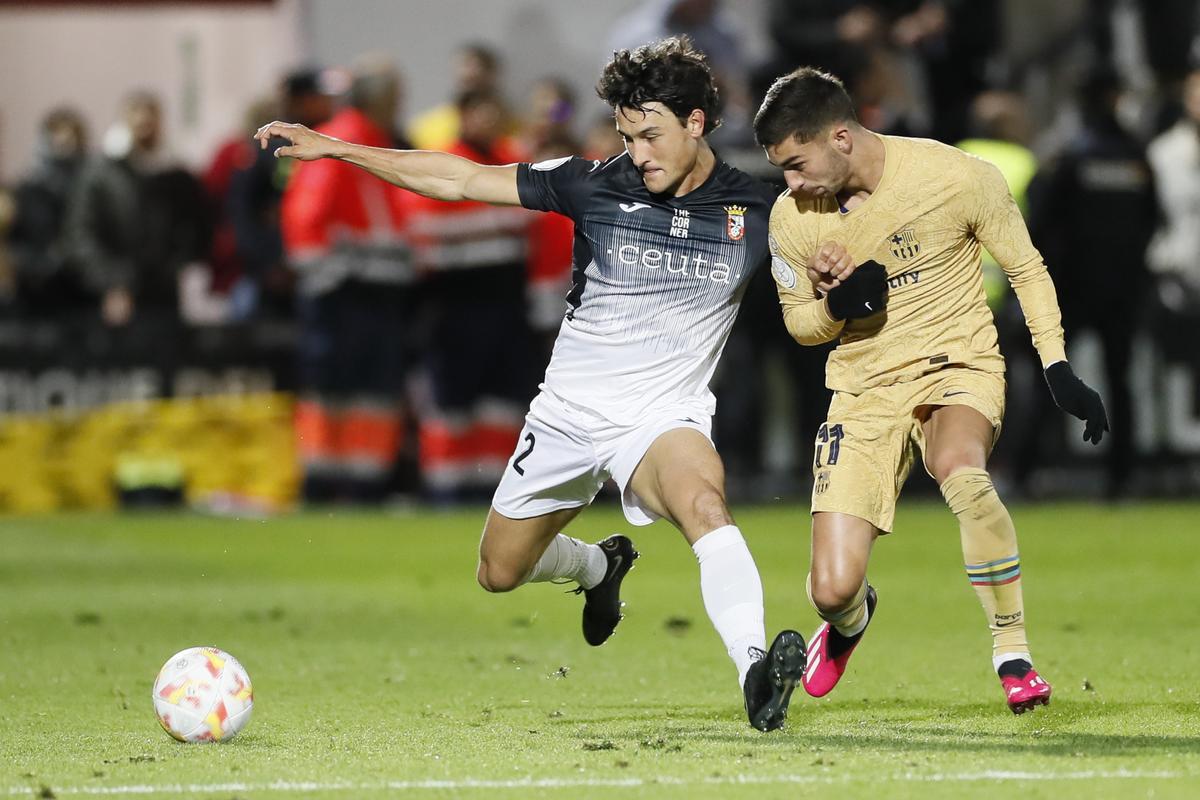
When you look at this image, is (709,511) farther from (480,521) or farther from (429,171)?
(480,521)

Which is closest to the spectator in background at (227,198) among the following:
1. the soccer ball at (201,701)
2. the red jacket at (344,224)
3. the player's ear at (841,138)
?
the red jacket at (344,224)

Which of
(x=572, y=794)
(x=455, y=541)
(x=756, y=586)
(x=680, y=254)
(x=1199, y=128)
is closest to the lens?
(x=572, y=794)

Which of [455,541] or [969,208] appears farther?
[455,541]

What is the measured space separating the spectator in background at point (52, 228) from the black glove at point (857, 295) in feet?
36.4

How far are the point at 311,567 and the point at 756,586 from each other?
6160 mm

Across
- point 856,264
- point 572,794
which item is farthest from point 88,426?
point 572,794

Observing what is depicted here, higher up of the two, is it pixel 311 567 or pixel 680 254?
pixel 680 254

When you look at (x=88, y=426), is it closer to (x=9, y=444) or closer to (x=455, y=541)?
(x=9, y=444)

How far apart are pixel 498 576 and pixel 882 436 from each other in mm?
1589

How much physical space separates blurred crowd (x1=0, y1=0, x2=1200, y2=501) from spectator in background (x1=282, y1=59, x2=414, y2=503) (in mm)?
17

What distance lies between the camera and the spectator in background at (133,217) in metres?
16.7

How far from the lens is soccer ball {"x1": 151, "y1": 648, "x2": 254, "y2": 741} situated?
6.50 meters

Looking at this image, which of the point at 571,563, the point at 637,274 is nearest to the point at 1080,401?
the point at 637,274

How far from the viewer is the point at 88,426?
16.0 meters
